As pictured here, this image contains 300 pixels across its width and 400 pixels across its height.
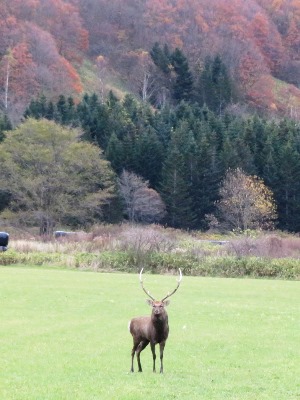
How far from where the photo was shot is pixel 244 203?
7288cm

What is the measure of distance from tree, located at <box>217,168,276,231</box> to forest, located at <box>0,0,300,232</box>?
5.72 ft

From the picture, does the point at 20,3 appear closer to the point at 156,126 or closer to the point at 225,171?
the point at 156,126

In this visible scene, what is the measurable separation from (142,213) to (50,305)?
48621 mm

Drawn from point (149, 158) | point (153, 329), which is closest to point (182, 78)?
point (149, 158)

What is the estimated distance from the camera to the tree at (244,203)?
71875 mm

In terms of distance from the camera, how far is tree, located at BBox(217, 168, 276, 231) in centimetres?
7188

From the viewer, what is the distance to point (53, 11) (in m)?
138

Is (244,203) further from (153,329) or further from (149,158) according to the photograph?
(153,329)

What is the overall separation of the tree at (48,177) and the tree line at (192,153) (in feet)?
24.7

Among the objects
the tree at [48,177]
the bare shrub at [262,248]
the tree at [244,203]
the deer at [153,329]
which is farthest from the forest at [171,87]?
the deer at [153,329]

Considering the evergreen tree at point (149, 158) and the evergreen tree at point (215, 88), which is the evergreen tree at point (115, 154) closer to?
the evergreen tree at point (149, 158)

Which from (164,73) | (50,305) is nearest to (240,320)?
(50,305)

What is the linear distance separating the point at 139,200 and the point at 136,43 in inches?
2909

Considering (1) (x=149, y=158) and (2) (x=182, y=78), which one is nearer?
(1) (x=149, y=158)
